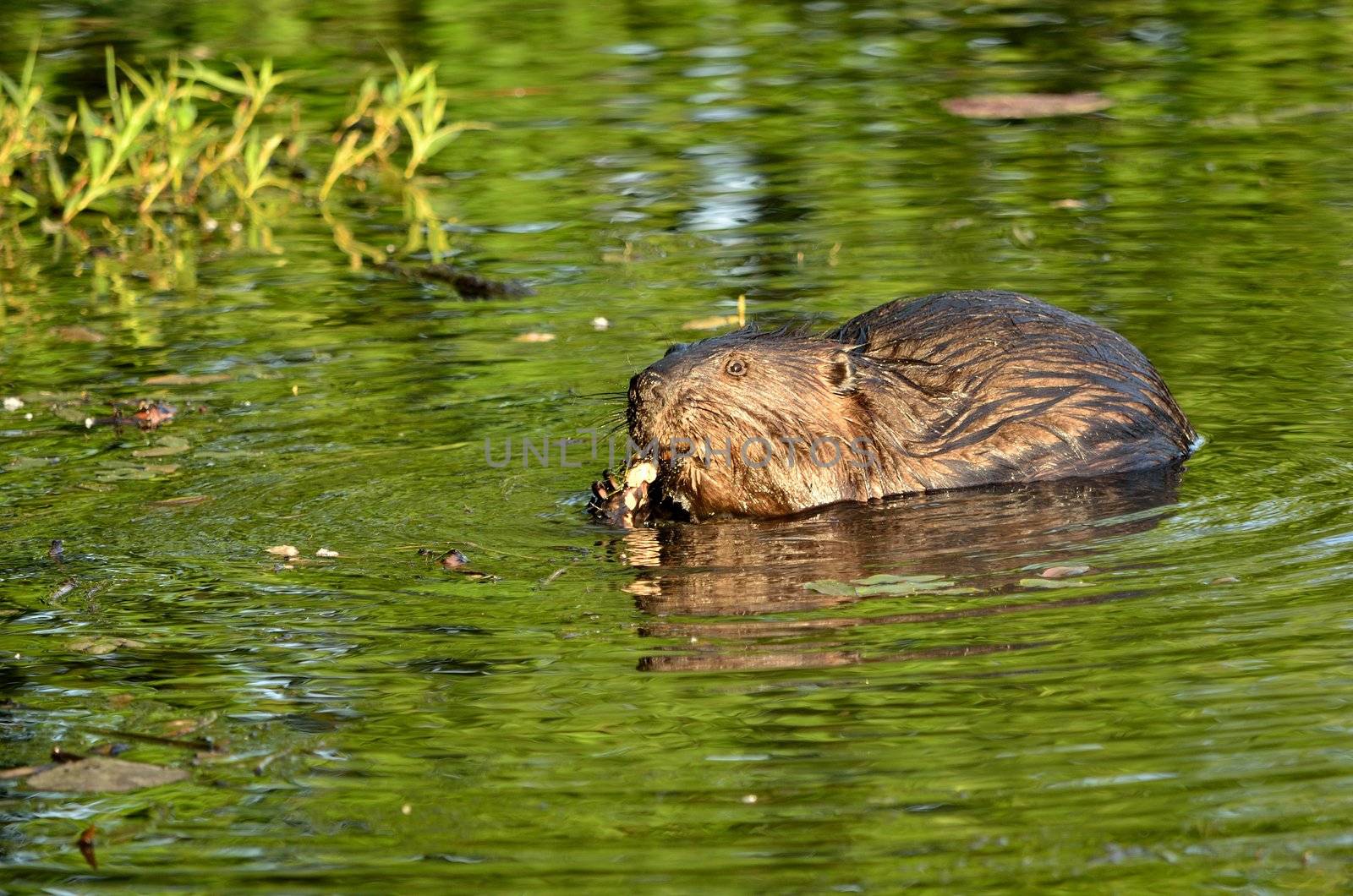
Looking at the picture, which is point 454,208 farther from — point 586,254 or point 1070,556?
point 1070,556

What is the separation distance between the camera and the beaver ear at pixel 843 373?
249 inches

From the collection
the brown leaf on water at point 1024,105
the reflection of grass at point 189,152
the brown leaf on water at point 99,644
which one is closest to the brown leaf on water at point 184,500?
the brown leaf on water at point 99,644

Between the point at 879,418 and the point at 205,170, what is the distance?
19.6 feet

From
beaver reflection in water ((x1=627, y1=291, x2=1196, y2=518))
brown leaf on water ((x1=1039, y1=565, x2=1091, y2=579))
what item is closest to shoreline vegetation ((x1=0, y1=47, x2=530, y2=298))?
beaver reflection in water ((x1=627, y1=291, x2=1196, y2=518))

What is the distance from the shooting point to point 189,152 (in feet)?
35.0

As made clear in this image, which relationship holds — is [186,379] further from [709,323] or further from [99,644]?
[99,644]

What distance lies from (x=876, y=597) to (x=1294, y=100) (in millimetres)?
7722

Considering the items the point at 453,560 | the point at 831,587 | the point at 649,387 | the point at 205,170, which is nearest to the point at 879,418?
the point at 649,387

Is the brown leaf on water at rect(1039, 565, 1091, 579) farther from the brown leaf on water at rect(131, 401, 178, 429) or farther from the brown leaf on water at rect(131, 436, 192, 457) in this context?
the brown leaf on water at rect(131, 401, 178, 429)

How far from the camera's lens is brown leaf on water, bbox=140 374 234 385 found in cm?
791

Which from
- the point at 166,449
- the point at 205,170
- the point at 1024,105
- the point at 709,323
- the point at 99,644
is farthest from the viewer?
the point at 1024,105

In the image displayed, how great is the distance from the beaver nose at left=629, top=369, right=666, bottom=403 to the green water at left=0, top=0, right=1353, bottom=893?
1.45ft

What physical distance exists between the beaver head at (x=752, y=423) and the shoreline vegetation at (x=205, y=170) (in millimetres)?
3146

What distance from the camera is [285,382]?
789cm
